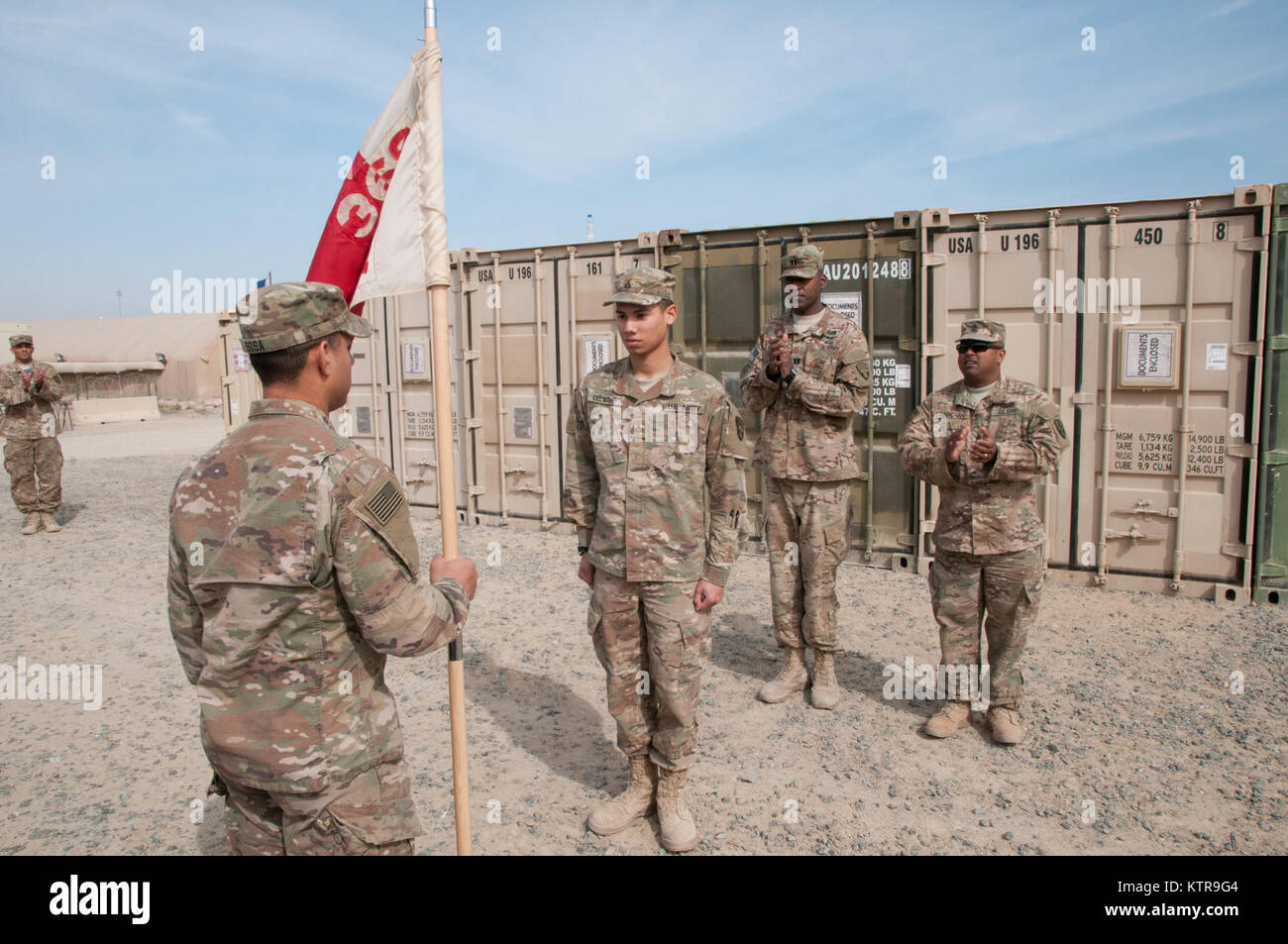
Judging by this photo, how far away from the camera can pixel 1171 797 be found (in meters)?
3.59

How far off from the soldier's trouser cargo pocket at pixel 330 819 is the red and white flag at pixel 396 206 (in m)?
1.49

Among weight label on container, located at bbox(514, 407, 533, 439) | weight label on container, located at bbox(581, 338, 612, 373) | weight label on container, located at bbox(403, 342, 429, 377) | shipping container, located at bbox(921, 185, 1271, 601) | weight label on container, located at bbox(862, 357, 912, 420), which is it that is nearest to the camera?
shipping container, located at bbox(921, 185, 1271, 601)

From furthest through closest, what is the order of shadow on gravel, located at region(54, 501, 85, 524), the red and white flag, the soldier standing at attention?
shadow on gravel, located at region(54, 501, 85, 524), the red and white flag, the soldier standing at attention

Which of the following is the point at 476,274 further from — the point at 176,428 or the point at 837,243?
the point at 176,428

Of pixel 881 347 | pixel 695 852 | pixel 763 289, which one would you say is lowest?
pixel 695 852

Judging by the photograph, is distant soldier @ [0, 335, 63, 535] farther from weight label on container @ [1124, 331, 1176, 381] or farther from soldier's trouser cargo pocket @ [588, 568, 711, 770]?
weight label on container @ [1124, 331, 1176, 381]

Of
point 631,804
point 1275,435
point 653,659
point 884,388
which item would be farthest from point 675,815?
point 1275,435

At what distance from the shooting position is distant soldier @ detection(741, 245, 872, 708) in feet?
14.9

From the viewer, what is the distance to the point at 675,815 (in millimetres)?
3359

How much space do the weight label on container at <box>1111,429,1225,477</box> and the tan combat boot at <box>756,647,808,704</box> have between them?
325cm

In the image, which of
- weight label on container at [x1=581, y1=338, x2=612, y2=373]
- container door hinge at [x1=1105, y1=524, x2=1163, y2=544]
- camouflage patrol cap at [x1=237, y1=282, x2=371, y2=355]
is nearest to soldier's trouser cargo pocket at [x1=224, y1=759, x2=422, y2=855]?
camouflage patrol cap at [x1=237, y1=282, x2=371, y2=355]
